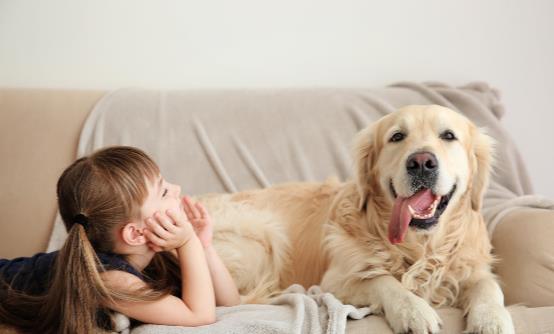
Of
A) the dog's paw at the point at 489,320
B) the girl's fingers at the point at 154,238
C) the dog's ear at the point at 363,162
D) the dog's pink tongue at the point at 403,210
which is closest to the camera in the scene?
the dog's paw at the point at 489,320

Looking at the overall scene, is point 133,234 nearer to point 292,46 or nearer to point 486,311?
point 486,311

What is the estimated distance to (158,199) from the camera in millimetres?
1442

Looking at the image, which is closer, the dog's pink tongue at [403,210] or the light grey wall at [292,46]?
the dog's pink tongue at [403,210]

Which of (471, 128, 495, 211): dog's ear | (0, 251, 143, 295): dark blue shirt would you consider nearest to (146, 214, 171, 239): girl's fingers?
(0, 251, 143, 295): dark blue shirt

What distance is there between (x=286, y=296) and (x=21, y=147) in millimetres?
1326

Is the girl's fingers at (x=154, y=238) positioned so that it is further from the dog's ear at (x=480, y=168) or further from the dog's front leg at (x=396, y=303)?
the dog's ear at (x=480, y=168)

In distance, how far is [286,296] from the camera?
1.50m

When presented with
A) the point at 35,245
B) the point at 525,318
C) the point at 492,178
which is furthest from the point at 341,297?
the point at 35,245

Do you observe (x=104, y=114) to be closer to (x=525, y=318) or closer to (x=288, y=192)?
(x=288, y=192)

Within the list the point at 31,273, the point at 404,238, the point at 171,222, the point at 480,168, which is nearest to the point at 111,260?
the point at 171,222

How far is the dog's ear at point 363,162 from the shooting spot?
5.69 ft

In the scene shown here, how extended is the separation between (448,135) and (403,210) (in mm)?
288

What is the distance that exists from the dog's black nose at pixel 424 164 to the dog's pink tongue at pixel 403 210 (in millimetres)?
62

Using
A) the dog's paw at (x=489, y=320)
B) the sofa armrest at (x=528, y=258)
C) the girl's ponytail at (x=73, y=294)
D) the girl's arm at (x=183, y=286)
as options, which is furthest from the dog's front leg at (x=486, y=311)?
the girl's ponytail at (x=73, y=294)
